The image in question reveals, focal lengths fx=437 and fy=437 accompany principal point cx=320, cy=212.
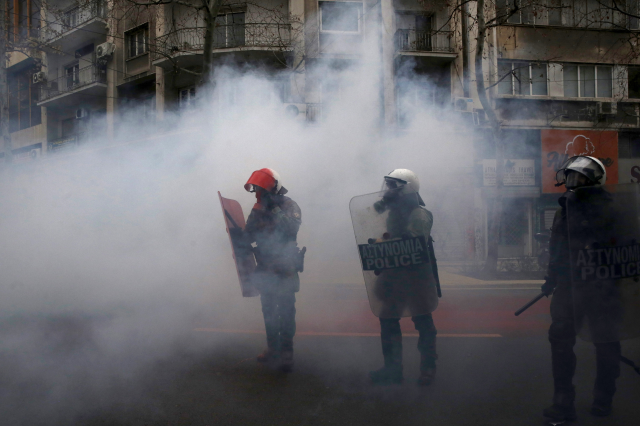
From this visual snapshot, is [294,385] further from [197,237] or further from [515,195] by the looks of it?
[515,195]

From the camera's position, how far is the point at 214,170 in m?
5.23

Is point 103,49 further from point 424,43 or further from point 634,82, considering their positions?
point 634,82

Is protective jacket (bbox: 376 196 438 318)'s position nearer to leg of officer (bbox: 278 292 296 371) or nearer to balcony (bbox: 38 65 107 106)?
leg of officer (bbox: 278 292 296 371)

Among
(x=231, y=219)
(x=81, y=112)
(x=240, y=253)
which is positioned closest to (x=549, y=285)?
(x=240, y=253)

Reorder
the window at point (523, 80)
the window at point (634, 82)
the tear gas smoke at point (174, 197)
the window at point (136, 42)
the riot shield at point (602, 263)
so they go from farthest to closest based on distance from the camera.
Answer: the window at point (136, 42)
the window at point (634, 82)
the window at point (523, 80)
the tear gas smoke at point (174, 197)
the riot shield at point (602, 263)

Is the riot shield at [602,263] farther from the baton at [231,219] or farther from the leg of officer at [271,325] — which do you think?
the baton at [231,219]

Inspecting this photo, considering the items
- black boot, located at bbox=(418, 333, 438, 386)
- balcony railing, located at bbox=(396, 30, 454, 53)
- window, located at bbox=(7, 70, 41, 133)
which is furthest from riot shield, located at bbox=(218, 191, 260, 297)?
window, located at bbox=(7, 70, 41, 133)

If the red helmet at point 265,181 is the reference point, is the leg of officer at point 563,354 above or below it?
below

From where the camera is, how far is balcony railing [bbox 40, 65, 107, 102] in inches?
587

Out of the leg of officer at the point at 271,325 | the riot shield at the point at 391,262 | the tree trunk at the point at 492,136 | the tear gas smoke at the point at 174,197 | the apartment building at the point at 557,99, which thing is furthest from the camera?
the apartment building at the point at 557,99

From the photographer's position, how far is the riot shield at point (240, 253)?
10.4ft

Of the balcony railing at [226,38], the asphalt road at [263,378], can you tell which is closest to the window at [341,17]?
the balcony railing at [226,38]

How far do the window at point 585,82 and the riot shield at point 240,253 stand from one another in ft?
40.4

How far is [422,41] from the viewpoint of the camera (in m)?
9.45
